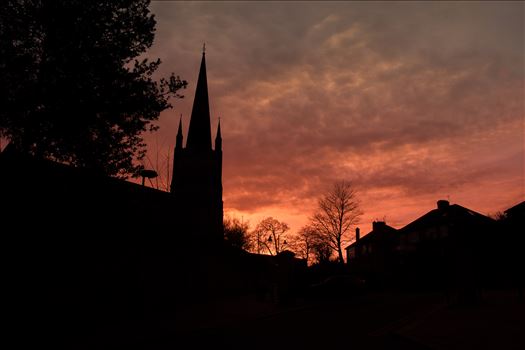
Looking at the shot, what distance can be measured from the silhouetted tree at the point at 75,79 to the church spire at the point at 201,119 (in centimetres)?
3678

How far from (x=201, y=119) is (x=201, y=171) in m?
A: 7.18

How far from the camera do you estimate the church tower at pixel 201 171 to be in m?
48.6

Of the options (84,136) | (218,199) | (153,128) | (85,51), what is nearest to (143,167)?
(153,128)

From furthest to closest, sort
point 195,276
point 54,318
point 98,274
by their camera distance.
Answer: point 195,276, point 98,274, point 54,318

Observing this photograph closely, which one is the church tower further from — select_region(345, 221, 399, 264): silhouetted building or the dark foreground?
the dark foreground

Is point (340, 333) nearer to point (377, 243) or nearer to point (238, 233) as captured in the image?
point (377, 243)

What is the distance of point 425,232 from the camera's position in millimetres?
54781

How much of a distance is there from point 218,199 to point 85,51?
1534 inches

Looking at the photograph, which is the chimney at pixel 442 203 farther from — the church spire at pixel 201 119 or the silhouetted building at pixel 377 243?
the church spire at pixel 201 119

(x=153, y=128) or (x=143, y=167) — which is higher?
(x=153, y=128)

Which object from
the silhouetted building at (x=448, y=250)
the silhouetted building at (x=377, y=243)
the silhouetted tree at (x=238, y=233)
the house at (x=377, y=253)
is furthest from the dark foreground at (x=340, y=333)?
the silhouetted tree at (x=238, y=233)

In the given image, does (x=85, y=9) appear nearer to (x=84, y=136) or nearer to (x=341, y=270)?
(x=84, y=136)

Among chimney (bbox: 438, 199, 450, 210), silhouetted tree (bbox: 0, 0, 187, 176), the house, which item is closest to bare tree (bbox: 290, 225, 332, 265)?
the house

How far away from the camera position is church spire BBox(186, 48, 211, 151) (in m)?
50.8
